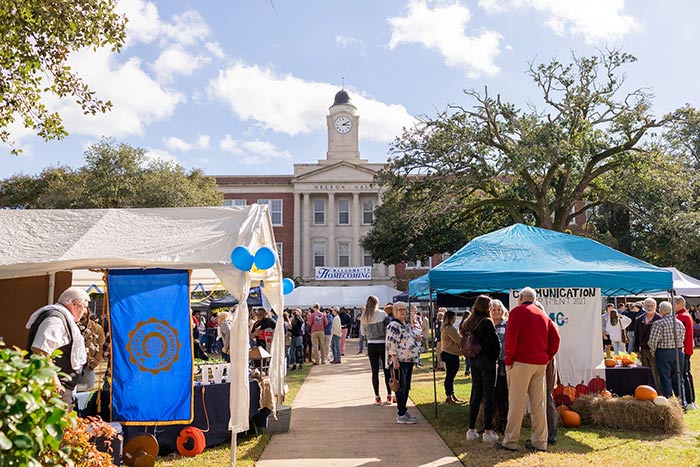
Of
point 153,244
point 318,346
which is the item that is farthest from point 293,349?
point 153,244

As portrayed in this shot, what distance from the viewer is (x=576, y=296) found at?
30.7 ft

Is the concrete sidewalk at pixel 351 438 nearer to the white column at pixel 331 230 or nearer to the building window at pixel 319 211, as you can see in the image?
the white column at pixel 331 230

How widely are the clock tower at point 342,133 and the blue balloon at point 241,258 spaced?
140 feet

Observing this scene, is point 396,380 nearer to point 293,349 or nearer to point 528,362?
point 528,362

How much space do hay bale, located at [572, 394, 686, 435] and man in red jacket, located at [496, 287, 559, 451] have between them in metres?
1.81

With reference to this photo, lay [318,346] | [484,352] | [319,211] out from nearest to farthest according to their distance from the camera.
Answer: [484,352]
[318,346]
[319,211]

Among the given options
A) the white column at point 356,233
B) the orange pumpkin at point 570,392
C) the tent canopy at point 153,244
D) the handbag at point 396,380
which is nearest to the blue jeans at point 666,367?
the orange pumpkin at point 570,392

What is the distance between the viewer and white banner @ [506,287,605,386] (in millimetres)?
9242

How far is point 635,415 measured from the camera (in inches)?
328

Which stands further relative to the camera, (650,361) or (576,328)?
(650,361)

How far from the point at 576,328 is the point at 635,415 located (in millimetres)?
1441

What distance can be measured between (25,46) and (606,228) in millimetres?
32601

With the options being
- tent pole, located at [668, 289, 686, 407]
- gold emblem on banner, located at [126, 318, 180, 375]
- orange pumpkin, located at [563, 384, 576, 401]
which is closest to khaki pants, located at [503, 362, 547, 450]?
orange pumpkin, located at [563, 384, 576, 401]

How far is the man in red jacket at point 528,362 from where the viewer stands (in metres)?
6.91
